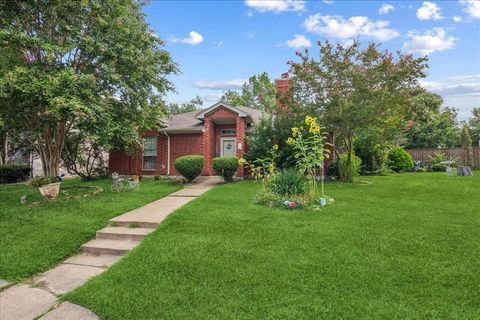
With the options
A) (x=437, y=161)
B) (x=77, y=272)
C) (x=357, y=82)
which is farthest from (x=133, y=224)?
(x=437, y=161)

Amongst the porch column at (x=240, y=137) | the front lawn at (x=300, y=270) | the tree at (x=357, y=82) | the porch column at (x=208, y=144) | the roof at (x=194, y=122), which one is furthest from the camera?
the porch column at (x=208, y=144)

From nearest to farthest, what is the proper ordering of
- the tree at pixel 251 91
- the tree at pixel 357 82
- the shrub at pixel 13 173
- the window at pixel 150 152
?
the tree at pixel 357 82 → the shrub at pixel 13 173 → the window at pixel 150 152 → the tree at pixel 251 91

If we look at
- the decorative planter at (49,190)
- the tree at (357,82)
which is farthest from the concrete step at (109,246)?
the tree at (357,82)

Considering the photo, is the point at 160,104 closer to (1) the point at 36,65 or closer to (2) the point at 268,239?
(1) the point at 36,65

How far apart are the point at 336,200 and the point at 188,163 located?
21.7 ft

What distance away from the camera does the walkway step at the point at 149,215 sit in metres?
6.67

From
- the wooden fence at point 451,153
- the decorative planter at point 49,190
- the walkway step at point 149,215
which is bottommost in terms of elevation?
the walkway step at point 149,215

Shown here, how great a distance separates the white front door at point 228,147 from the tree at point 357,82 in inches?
193

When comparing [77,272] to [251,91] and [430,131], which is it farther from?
[251,91]

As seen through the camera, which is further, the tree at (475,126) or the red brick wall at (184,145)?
the tree at (475,126)

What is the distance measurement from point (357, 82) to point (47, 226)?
10384 millimetres

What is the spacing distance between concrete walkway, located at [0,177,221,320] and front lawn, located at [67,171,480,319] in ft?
0.83

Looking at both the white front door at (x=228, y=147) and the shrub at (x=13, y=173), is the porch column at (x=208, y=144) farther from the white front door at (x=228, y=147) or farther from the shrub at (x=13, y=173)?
the shrub at (x=13, y=173)

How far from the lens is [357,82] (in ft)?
38.3
